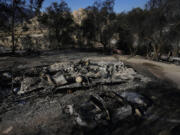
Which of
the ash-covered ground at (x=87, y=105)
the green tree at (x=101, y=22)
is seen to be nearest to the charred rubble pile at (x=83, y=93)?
the ash-covered ground at (x=87, y=105)

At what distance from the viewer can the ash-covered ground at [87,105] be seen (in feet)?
8.69

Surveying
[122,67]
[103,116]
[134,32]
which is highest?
[134,32]

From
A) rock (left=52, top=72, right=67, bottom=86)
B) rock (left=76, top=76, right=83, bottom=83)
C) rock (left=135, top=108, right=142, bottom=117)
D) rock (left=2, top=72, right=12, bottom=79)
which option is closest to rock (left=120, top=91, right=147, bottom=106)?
rock (left=135, top=108, right=142, bottom=117)

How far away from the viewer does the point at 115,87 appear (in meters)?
4.51

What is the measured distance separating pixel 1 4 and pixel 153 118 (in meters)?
12.2

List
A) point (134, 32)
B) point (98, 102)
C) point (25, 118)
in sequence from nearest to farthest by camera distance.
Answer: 1. point (25, 118)
2. point (98, 102)
3. point (134, 32)

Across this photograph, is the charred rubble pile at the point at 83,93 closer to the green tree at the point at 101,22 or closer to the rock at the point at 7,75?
the rock at the point at 7,75

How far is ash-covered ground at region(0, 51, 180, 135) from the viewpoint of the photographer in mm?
2648

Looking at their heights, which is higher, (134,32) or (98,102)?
(134,32)

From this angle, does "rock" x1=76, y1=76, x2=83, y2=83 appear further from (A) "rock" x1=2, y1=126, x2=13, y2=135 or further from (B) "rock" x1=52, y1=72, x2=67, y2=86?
(A) "rock" x1=2, y1=126, x2=13, y2=135

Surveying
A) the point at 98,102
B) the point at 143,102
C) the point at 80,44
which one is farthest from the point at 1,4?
the point at 143,102

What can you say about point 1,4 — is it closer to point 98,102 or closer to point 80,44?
point 80,44

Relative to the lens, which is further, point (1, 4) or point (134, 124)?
point (1, 4)

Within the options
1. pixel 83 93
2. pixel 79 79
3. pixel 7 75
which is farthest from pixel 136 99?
pixel 7 75
